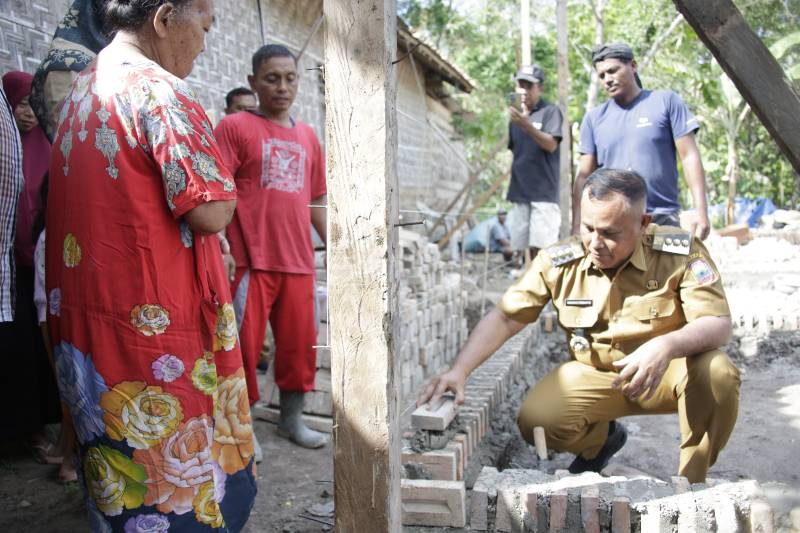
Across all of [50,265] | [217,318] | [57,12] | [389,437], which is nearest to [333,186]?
[217,318]

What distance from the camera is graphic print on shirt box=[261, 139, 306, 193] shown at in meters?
3.32

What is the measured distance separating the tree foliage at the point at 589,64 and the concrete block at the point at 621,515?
10.3 m

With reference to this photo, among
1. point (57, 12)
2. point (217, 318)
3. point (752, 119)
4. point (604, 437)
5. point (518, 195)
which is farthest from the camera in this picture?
point (752, 119)

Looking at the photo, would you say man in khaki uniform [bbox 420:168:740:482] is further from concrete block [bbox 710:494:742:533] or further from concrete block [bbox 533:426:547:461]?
concrete block [bbox 710:494:742:533]

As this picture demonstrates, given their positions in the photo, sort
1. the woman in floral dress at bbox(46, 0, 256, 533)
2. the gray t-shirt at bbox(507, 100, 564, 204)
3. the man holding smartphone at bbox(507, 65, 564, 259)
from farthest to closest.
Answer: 1. the gray t-shirt at bbox(507, 100, 564, 204)
2. the man holding smartphone at bbox(507, 65, 564, 259)
3. the woman in floral dress at bbox(46, 0, 256, 533)

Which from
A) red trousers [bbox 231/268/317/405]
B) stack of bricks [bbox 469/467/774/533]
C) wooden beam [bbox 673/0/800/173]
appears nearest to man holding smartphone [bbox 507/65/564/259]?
red trousers [bbox 231/268/317/405]

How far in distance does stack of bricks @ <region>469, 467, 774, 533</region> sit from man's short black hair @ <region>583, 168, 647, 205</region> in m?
1.08

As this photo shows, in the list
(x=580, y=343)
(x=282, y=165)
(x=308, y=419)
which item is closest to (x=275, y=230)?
(x=282, y=165)

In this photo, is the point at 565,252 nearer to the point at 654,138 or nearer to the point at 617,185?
the point at 617,185

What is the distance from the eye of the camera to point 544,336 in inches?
229

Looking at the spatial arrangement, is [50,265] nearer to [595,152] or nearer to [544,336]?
[595,152]

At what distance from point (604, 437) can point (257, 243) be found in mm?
1812

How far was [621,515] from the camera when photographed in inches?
87.0

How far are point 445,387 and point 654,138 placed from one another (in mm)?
2150
